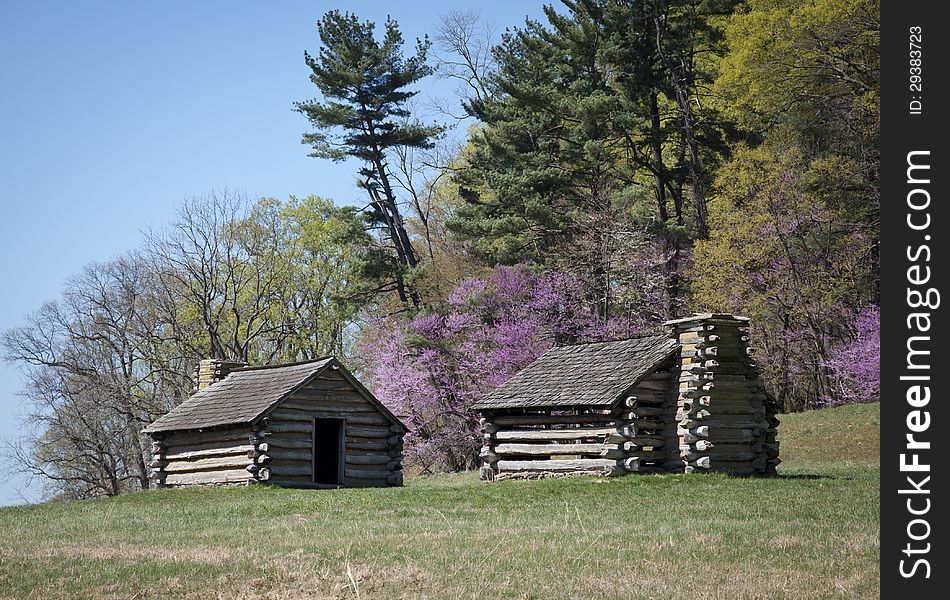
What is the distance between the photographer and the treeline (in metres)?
39.6

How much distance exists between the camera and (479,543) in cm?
1399

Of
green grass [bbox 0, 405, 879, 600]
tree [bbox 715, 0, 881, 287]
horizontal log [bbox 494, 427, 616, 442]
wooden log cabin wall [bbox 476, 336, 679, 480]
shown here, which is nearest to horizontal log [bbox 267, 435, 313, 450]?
green grass [bbox 0, 405, 879, 600]

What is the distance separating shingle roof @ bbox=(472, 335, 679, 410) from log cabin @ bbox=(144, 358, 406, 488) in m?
3.70

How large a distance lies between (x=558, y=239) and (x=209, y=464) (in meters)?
20.0

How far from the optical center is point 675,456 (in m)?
25.5

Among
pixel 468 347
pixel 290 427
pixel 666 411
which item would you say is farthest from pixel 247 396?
pixel 468 347

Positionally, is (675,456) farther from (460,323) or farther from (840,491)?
(460,323)

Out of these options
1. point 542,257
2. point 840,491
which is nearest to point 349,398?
point 840,491

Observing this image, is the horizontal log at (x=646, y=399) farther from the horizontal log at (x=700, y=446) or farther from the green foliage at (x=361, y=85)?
the green foliage at (x=361, y=85)

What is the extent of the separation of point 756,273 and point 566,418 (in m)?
17.0

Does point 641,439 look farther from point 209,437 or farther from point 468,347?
point 468,347

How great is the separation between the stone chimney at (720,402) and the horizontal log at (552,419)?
1.82m

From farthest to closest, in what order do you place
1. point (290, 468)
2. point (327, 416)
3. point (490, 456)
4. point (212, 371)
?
point (212, 371)
point (327, 416)
point (290, 468)
point (490, 456)

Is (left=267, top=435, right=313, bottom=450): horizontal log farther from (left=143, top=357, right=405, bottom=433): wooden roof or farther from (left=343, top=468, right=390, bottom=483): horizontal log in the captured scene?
(left=343, top=468, right=390, bottom=483): horizontal log
